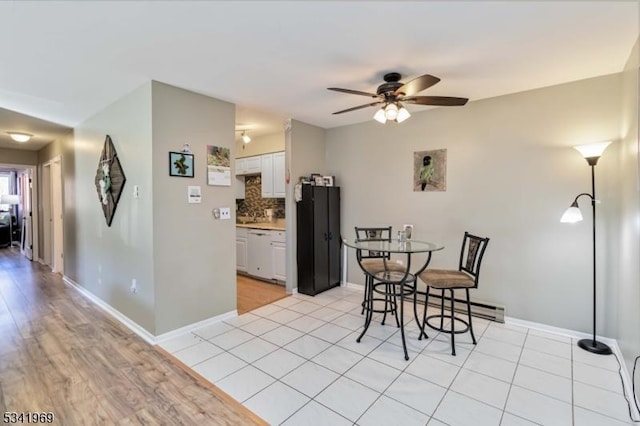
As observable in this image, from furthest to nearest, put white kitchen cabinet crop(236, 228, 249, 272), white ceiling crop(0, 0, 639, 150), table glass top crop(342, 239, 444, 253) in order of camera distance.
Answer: white kitchen cabinet crop(236, 228, 249, 272) → table glass top crop(342, 239, 444, 253) → white ceiling crop(0, 0, 639, 150)

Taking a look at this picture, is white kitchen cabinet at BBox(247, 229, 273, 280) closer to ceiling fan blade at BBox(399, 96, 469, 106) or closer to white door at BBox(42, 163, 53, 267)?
ceiling fan blade at BBox(399, 96, 469, 106)

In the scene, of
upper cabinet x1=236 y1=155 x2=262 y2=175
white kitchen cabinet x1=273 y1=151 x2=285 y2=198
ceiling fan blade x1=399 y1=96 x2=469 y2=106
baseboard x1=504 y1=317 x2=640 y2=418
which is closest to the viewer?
baseboard x1=504 y1=317 x2=640 y2=418

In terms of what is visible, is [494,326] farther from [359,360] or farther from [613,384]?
[359,360]

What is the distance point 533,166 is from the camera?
310 cm

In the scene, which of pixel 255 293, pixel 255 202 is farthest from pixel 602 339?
pixel 255 202

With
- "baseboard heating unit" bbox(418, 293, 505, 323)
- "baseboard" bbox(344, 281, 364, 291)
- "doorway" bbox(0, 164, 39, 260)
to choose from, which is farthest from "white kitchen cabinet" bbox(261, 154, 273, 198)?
"doorway" bbox(0, 164, 39, 260)

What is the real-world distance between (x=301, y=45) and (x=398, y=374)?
2579mm

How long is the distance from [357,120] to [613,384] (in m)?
3.70

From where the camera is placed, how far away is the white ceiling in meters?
Result: 1.76

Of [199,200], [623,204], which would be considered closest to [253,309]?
[199,200]

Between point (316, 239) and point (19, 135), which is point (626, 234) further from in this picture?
point (19, 135)

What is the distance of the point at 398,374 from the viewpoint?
7.58 ft

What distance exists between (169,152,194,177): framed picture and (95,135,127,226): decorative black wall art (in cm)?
70

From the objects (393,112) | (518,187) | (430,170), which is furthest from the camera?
(430,170)
